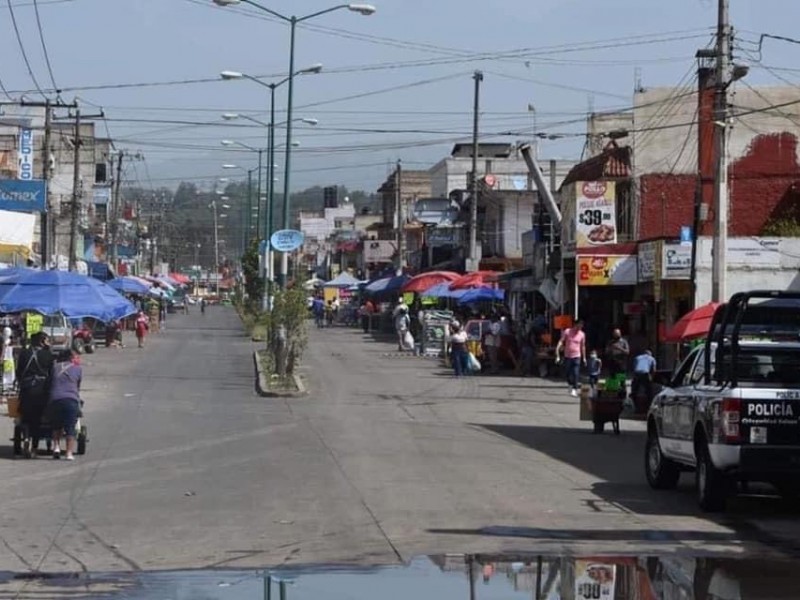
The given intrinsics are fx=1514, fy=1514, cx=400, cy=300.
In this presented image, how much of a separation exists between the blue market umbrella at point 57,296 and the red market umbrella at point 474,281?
2739 cm

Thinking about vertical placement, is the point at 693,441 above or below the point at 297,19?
below

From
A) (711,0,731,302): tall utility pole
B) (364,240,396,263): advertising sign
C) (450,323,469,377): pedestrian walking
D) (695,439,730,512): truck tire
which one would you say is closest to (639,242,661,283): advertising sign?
(450,323,469,377): pedestrian walking

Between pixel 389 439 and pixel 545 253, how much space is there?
85.7 feet

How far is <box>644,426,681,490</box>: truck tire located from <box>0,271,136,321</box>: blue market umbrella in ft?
42.6

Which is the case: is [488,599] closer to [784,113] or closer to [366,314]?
[784,113]

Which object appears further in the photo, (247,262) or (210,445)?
(247,262)

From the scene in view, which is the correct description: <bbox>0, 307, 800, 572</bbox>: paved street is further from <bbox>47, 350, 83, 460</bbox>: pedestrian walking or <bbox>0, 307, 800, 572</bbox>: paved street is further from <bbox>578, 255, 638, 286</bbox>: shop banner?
<bbox>578, 255, 638, 286</bbox>: shop banner

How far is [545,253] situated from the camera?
49.6m

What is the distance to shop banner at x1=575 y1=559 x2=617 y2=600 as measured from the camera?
10.3 meters

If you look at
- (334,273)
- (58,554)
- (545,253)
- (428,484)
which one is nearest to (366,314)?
(545,253)

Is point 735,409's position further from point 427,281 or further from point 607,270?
point 427,281

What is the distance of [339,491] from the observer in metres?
17.1

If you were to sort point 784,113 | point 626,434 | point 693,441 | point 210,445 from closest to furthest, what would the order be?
1. point 693,441
2. point 210,445
3. point 626,434
4. point 784,113

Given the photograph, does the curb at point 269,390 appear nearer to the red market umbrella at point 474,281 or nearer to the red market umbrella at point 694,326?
the red market umbrella at point 694,326
